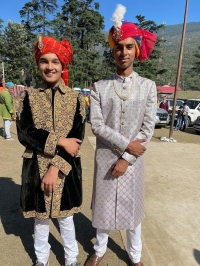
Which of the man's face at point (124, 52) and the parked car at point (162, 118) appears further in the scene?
the parked car at point (162, 118)

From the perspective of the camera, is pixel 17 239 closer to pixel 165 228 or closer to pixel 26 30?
pixel 165 228

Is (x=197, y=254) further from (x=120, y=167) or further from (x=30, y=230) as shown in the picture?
(x=30, y=230)

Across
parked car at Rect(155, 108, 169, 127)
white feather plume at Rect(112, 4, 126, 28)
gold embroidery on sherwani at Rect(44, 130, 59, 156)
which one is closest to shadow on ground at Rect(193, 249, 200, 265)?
gold embroidery on sherwani at Rect(44, 130, 59, 156)

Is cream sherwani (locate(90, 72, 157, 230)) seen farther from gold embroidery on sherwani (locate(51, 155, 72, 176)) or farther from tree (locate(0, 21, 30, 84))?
tree (locate(0, 21, 30, 84))

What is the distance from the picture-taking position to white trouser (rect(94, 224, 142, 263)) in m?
2.31

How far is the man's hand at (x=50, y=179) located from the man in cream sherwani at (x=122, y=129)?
40 centimetres

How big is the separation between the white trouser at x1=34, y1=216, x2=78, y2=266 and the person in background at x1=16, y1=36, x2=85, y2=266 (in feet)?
0.03

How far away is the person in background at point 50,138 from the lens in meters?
2.01

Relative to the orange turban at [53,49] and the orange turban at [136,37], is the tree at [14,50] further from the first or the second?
the orange turban at [136,37]

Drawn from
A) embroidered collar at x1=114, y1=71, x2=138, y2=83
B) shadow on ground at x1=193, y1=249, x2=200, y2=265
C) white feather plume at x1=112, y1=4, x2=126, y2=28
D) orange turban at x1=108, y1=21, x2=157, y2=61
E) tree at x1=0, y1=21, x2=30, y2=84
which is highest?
tree at x1=0, y1=21, x2=30, y2=84

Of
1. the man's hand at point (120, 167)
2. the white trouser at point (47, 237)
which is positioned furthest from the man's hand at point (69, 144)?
the white trouser at point (47, 237)

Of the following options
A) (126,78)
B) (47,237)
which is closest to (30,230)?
(47,237)

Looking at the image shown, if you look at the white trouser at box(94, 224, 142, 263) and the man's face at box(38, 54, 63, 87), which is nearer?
the man's face at box(38, 54, 63, 87)

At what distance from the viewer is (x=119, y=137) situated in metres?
2.05
